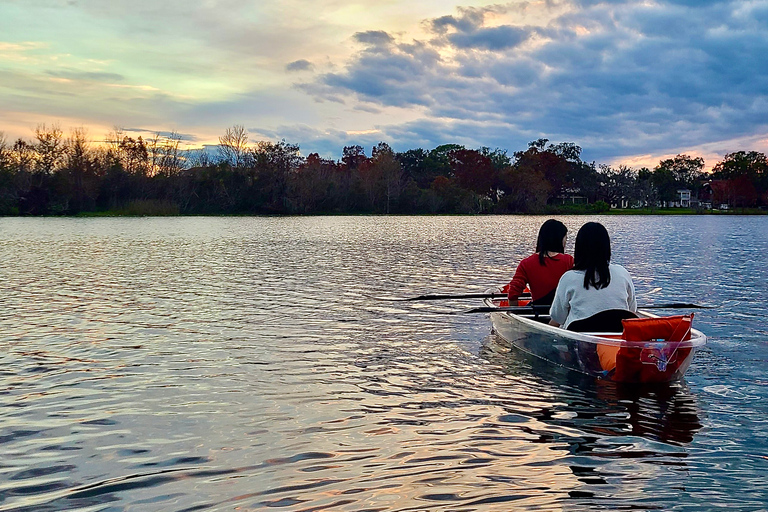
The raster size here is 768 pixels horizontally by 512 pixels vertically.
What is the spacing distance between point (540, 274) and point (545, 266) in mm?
167

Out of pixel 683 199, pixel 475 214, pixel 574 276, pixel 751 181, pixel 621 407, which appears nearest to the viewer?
pixel 621 407

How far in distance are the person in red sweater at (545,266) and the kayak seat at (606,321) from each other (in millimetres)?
1616

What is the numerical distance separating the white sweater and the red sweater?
4.71 feet

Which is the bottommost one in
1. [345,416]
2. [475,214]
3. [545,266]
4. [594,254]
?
[345,416]

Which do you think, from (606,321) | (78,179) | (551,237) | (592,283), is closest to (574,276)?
(592,283)

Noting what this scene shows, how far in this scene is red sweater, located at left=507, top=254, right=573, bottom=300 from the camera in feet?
33.4

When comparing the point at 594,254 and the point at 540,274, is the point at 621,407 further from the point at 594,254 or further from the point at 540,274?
the point at 540,274

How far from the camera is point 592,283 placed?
840cm

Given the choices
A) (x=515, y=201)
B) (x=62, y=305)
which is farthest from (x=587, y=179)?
(x=62, y=305)

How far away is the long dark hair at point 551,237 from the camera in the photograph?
982 cm

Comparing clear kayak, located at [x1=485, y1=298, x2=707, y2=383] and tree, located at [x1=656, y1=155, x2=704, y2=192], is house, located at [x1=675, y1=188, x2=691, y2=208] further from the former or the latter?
clear kayak, located at [x1=485, y1=298, x2=707, y2=383]

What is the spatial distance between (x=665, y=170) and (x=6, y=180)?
140m

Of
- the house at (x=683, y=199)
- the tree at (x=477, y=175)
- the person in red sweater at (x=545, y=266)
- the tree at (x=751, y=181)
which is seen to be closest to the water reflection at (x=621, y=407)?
the person in red sweater at (x=545, y=266)

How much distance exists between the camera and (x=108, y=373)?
9.29 meters
